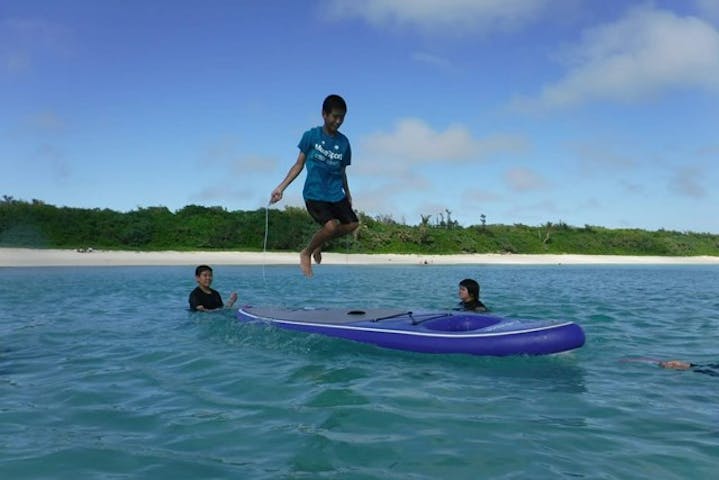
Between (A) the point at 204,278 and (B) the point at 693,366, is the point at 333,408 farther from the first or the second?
(A) the point at 204,278

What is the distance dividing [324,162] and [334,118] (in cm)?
60

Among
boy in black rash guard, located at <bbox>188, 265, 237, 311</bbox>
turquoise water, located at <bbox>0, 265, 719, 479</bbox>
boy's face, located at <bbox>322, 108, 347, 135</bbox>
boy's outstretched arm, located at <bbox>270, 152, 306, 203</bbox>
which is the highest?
boy's face, located at <bbox>322, 108, 347, 135</bbox>

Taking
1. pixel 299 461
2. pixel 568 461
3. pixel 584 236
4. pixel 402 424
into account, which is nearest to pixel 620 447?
pixel 568 461

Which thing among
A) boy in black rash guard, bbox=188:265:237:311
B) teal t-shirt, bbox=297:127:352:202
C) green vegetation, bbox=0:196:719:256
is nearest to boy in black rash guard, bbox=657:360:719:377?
teal t-shirt, bbox=297:127:352:202

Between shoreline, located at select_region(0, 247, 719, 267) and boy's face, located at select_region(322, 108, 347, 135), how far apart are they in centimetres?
1910

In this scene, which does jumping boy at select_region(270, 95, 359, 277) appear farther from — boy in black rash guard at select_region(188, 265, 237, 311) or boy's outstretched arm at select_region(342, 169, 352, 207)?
boy in black rash guard at select_region(188, 265, 237, 311)

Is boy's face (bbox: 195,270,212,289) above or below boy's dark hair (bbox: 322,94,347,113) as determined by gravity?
below

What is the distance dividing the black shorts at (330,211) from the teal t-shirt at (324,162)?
0.22 feet

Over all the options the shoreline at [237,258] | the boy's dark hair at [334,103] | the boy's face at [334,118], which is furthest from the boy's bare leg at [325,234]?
the shoreline at [237,258]

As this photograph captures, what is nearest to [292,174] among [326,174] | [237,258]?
[326,174]

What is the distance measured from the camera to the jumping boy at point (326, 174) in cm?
759

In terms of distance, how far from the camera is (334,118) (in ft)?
24.4

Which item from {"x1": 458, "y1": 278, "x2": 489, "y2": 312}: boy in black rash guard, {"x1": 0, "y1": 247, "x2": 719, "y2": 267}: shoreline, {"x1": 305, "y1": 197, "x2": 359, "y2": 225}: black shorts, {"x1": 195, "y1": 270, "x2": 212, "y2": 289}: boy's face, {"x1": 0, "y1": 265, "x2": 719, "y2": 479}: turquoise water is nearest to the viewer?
{"x1": 0, "y1": 265, "x2": 719, "y2": 479}: turquoise water

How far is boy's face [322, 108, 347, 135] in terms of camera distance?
24.3 ft
